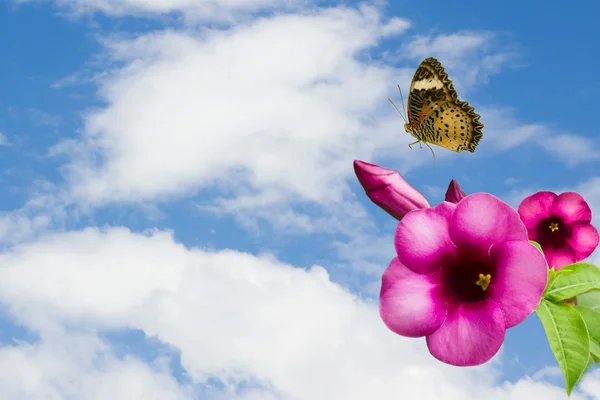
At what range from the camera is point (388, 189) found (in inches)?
82.4

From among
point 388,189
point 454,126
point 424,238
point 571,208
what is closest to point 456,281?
point 424,238

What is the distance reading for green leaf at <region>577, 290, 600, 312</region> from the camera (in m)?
2.31

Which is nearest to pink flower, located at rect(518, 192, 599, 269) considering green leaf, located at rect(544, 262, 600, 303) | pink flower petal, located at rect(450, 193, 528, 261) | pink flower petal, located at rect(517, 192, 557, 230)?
pink flower petal, located at rect(517, 192, 557, 230)

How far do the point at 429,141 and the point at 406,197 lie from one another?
1.65 metres

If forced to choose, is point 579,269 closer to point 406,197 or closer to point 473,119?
point 406,197

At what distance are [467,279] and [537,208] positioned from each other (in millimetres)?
1010

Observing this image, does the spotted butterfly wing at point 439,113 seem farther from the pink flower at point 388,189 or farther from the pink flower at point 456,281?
the pink flower at point 456,281

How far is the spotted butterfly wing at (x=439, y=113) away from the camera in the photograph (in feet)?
10.2

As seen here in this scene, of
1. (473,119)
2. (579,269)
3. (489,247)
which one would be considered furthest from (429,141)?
(489,247)

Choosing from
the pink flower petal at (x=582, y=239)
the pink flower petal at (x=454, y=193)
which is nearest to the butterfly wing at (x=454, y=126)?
the pink flower petal at (x=582, y=239)

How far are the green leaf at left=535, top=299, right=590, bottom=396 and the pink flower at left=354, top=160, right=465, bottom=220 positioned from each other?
0.49 m

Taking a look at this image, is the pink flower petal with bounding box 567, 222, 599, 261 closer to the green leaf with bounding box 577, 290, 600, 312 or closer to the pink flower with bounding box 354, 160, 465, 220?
the green leaf with bounding box 577, 290, 600, 312

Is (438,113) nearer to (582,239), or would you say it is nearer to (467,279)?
(582,239)

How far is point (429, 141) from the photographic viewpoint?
12.1ft
